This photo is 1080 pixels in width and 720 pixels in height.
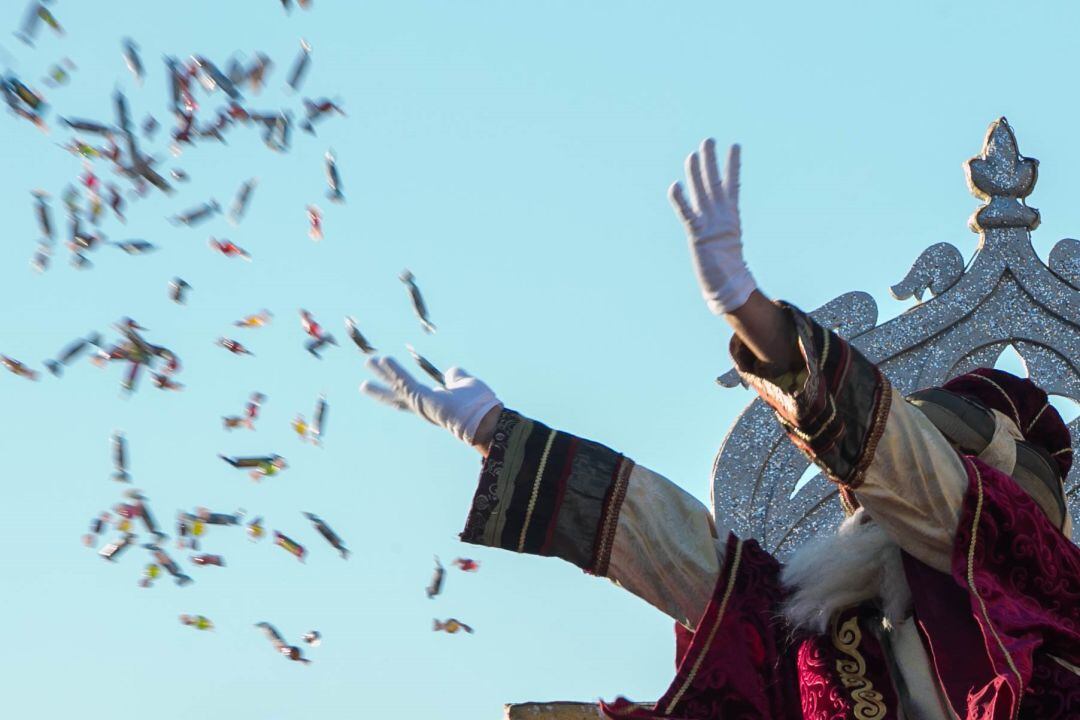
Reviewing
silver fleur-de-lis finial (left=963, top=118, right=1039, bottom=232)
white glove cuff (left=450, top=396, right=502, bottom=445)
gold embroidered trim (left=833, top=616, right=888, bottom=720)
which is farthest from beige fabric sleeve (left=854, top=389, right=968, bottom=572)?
silver fleur-de-lis finial (left=963, top=118, right=1039, bottom=232)

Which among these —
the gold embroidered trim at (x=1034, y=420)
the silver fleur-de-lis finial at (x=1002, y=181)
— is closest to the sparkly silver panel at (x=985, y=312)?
the silver fleur-de-lis finial at (x=1002, y=181)

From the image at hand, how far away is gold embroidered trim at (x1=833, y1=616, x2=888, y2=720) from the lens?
6242 millimetres

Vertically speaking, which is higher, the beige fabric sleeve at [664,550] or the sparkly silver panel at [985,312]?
the sparkly silver panel at [985,312]

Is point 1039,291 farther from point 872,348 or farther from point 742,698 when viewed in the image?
point 742,698

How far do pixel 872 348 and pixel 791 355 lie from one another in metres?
2.26

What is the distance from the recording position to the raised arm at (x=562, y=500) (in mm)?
6293

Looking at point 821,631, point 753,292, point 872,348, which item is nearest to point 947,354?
point 872,348

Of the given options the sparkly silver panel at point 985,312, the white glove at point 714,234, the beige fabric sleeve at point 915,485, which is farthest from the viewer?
the sparkly silver panel at point 985,312

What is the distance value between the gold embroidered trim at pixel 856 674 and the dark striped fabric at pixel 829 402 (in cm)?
57

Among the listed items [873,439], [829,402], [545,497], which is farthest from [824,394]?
[545,497]

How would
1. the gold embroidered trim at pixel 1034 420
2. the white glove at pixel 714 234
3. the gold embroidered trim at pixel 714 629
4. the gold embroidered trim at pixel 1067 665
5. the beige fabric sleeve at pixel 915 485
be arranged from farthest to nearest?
the gold embroidered trim at pixel 1034 420, the gold embroidered trim at pixel 714 629, the gold embroidered trim at pixel 1067 665, the beige fabric sleeve at pixel 915 485, the white glove at pixel 714 234

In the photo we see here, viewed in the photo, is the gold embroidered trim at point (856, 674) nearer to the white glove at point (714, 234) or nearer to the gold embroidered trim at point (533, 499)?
the gold embroidered trim at point (533, 499)

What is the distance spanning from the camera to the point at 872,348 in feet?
26.6

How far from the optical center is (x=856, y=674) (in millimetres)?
6320
